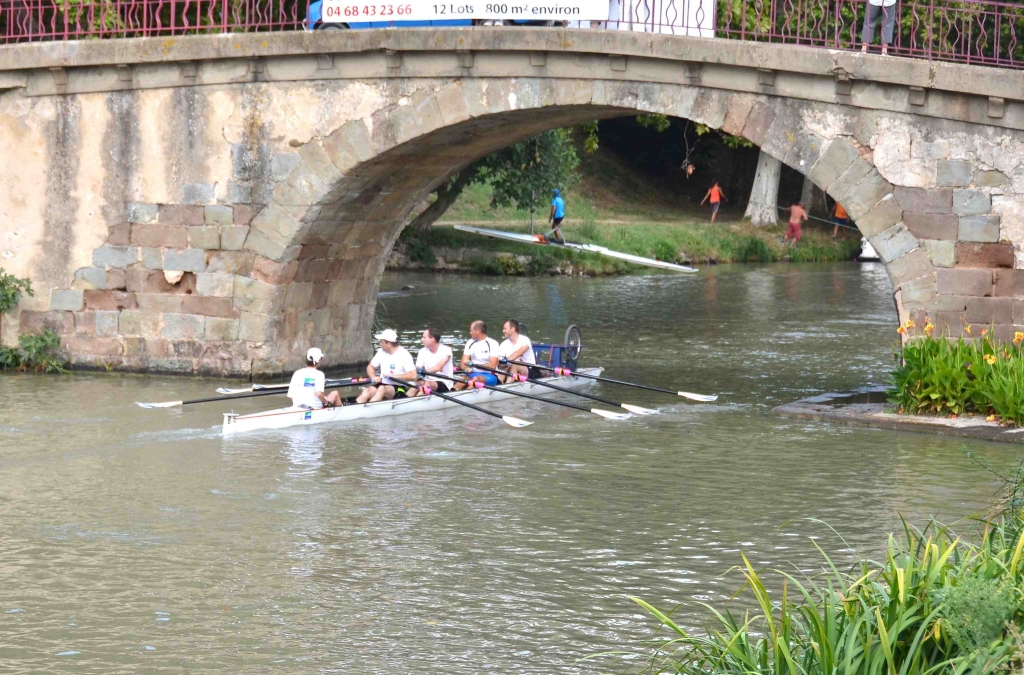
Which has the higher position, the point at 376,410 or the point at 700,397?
the point at 700,397

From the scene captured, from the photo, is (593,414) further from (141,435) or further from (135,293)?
(135,293)

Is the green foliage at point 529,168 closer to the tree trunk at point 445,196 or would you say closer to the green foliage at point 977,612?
the tree trunk at point 445,196

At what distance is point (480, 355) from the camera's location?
615 inches

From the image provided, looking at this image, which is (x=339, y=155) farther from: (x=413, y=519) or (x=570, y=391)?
(x=413, y=519)

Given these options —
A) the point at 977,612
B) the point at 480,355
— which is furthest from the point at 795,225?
the point at 977,612

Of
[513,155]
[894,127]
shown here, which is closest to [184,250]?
[894,127]

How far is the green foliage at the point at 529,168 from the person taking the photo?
26234 millimetres

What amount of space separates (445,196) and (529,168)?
208 centimetres

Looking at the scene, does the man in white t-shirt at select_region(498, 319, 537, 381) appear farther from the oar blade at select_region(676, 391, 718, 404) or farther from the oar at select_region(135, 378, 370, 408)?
the oar at select_region(135, 378, 370, 408)

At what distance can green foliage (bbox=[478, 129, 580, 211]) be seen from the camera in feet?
86.1

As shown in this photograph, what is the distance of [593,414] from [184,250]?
4891 millimetres

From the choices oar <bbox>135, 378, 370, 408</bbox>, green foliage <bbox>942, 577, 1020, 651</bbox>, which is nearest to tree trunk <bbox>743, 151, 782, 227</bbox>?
oar <bbox>135, 378, 370, 408</bbox>

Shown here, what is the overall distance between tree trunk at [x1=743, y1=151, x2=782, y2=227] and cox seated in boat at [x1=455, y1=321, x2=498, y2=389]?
2390 cm

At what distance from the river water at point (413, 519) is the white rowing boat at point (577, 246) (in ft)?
49.3
